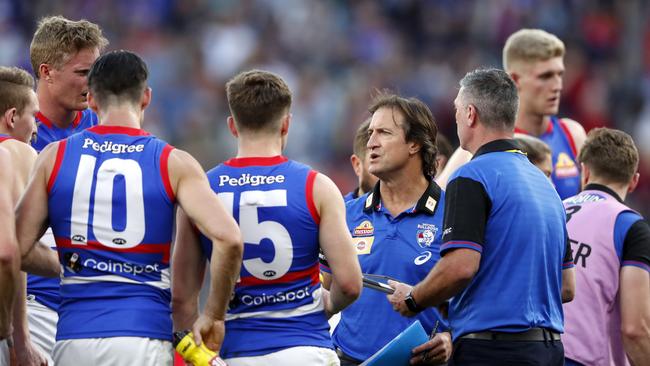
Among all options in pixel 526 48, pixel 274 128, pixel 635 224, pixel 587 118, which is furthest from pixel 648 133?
pixel 274 128

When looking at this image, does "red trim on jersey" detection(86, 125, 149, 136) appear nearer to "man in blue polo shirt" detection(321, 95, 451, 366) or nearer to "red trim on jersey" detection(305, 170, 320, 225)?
"red trim on jersey" detection(305, 170, 320, 225)

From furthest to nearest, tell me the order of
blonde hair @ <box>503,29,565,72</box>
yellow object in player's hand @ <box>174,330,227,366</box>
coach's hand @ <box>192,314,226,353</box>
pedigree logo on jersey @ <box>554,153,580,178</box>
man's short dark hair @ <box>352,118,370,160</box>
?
blonde hair @ <box>503,29,565,72</box>
pedigree logo on jersey @ <box>554,153,580,178</box>
man's short dark hair @ <box>352,118,370,160</box>
coach's hand @ <box>192,314,226,353</box>
yellow object in player's hand @ <box>174,330,227,366</box>

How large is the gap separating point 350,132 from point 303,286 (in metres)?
11.2

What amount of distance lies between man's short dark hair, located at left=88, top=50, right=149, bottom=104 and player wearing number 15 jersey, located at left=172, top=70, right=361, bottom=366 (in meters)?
A: 0.50

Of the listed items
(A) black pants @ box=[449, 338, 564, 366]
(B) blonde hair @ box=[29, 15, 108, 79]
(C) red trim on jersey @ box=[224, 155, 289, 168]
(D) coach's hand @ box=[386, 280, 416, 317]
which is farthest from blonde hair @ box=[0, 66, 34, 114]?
(A) black pants @ box=[449, 338, 564, 366]

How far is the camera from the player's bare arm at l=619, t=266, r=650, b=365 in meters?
6.95

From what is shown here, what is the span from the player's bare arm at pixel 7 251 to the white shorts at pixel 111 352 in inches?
14.4

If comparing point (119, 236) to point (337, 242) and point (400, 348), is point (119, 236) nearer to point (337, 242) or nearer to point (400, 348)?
point (337, 242)

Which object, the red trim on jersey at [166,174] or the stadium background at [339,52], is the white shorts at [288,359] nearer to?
the red trim on jersey at [166,174]

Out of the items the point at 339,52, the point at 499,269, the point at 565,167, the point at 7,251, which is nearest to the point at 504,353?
the point at 499,269

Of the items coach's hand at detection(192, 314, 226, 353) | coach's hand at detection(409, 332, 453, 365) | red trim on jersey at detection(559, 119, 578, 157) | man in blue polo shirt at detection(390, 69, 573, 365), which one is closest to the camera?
coach's hand at detection(192, 314, 226, 353)

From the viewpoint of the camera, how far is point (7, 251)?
17.7 ft

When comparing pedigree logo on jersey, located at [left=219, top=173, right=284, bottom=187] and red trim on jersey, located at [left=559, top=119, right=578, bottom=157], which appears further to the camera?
red trim on jersey, located at [left=559, top=119, right=578, bottom=157]

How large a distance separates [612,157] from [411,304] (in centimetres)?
201
